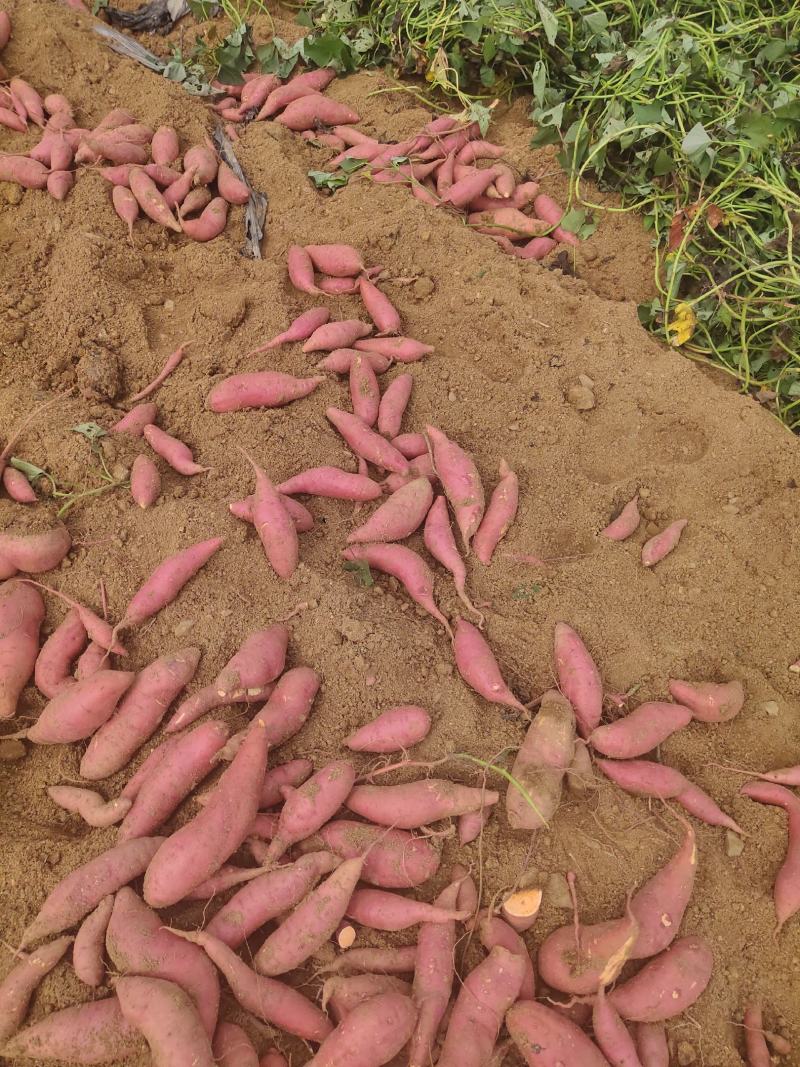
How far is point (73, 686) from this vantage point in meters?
1.71

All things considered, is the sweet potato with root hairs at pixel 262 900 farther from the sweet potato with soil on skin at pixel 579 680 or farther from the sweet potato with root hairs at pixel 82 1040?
the sweet potato with soil on skin at pixel 579 680

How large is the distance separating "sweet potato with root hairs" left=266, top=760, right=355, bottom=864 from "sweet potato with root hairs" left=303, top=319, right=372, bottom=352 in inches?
57.7

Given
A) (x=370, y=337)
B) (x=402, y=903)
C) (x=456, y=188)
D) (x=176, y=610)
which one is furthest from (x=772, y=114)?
(x=402, y=903)

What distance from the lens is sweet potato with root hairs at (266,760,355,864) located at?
5.02ft

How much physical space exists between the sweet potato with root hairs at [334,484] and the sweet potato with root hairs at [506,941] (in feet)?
3.80

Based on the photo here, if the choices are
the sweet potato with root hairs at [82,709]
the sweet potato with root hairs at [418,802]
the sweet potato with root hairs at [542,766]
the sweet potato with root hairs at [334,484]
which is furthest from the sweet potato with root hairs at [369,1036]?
the sweet potato with root hairs at [334,484]

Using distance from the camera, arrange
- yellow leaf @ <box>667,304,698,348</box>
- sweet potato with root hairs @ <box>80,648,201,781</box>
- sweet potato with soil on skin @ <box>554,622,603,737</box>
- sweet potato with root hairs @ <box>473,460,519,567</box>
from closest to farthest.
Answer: sweet potato with root hairs @ <box>80,648,201,781</box> → sweet potato with soil on skin @ <box>554,622,603,737</box> → sweet potato with root hairs @ <box>473,460,519,567</box> → yellow leaf @ <box>667,304,698,348</box>

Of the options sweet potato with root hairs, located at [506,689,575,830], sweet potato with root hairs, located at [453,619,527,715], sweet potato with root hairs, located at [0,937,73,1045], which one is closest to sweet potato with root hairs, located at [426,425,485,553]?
sweet potato with root hairs, located at [453,619,527,715]

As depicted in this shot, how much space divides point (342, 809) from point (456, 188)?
2483 millimetres

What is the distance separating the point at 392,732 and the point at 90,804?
0.72 metres

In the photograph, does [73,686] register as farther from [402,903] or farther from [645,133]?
[645,133]

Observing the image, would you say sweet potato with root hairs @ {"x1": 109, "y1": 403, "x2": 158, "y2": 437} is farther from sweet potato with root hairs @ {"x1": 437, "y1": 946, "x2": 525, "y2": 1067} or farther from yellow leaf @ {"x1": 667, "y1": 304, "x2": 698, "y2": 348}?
yellow leaf @ {"x1": 667, "y1": 304, "x2": 698, "y2": 348}

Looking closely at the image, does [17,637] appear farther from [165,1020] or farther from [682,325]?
[682,325]

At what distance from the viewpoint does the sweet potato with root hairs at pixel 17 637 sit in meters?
1.76
